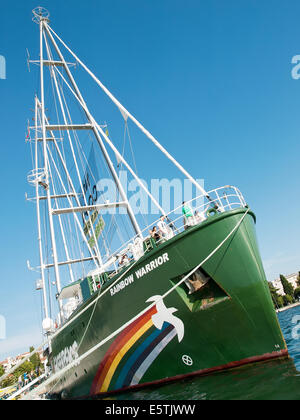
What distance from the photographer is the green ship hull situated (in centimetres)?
905

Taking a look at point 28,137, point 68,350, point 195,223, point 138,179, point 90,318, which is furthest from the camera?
point 28,137

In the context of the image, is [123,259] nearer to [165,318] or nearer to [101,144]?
[165,318]

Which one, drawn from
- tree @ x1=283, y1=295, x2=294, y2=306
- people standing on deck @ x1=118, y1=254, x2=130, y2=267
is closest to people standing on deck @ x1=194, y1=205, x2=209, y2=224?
people standing on deck @ x1=118, y1=254, x2=130, y2=267

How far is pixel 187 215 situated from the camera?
34.5ft

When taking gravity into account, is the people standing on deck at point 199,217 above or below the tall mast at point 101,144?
below

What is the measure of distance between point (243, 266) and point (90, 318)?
5.97m

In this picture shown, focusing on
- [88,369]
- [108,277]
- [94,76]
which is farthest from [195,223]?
[94,76]

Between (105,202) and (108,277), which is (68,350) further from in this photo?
(105,202)

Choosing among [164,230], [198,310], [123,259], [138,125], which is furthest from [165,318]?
[138,125]

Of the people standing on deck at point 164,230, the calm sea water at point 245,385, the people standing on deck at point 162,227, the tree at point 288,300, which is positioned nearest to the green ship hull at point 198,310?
the calm sea water at point 245,385

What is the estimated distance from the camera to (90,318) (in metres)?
11.9

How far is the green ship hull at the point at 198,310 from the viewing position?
905cm

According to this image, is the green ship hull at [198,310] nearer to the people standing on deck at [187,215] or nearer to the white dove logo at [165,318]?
the white dove logo at [165,318]

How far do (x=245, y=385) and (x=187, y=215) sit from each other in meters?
5.01
